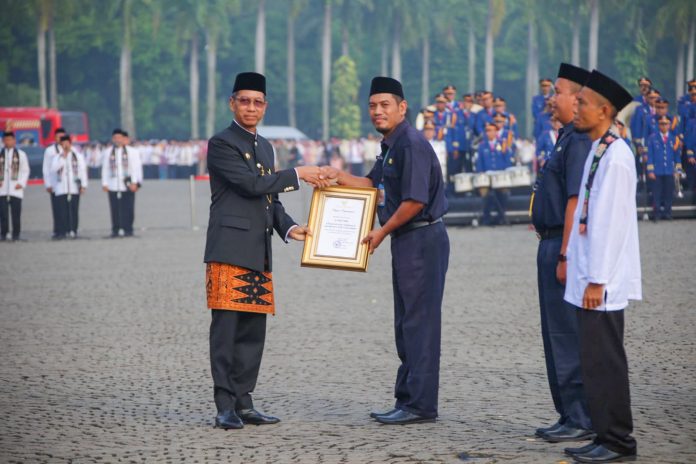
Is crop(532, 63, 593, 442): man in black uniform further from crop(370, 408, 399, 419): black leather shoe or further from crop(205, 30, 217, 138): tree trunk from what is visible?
crop(205, 30, 217, 138): tree trunk

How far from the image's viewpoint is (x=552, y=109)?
717 centimetres

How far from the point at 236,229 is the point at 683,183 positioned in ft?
63.0

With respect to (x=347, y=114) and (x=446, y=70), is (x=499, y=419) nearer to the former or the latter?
(x=347, y=114)

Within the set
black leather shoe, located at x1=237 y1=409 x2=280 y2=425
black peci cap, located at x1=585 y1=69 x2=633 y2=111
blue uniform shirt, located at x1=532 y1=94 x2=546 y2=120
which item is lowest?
black leather shoe, located at x1=237 y1=409 x2=280 y2=425

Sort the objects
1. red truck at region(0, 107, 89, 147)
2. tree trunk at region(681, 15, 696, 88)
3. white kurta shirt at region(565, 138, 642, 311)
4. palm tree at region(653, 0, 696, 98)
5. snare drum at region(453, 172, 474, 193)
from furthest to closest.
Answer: tree trunk at region(681, 15, 696, 88)
palm tree at region(653, 0, 696, 98)
red truck at region(0, 107, 89, 147)
snare drum at region(453, 172, 474, 193)
white kurta shirt at region(565, 138, 642, 311)

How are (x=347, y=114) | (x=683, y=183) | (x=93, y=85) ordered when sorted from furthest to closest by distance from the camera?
(x=93, y=85) → (x=347, y=114) → (x=683, y=183)

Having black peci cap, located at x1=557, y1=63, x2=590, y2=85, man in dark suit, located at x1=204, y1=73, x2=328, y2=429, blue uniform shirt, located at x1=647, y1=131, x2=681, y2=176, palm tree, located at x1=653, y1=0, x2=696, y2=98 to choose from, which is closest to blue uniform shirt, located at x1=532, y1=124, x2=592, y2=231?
black peci cap, located at x1=557, y1=63, x2=590, y2=85

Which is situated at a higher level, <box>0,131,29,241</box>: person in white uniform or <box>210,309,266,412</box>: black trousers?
<box>0,131,29,241</box>: person in white uniform

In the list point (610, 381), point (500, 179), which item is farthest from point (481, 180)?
point (610, 381)

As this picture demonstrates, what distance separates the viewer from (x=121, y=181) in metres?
25.2

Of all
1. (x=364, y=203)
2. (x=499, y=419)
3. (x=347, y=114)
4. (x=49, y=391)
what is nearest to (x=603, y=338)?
(x=499, y=419)

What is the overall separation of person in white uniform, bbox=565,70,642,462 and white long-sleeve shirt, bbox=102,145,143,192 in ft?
63.1

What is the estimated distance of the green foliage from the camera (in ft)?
257

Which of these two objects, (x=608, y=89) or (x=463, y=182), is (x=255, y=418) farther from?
(x=463, y=182)
